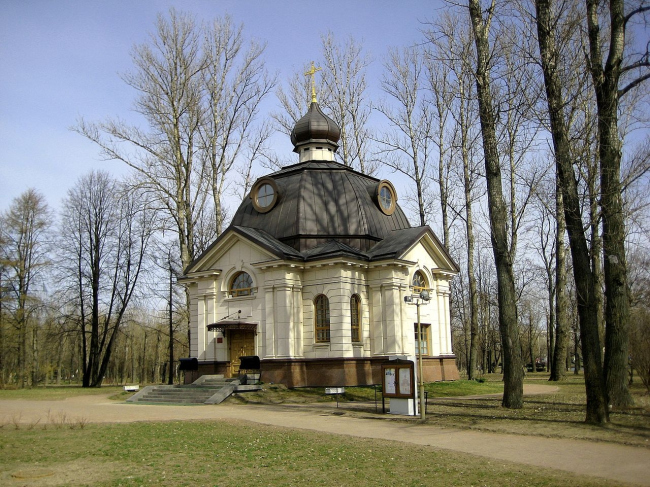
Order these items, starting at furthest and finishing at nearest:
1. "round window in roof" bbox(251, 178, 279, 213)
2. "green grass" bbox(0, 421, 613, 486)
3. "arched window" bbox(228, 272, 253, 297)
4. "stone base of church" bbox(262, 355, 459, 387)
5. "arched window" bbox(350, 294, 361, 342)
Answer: "round window in roof" bbox(251, 178, 279, 213)
"arched window" bbox(228, 272, 253, 297)
"arched window" bbox(350, 294, 361, 342)
"stone base of church" bbox(262, 355, 459, 387)
"green grass" bbox(0, 421, 613, 486)

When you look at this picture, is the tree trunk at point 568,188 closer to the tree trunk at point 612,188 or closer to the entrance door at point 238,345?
the tree trunk at point 612,188

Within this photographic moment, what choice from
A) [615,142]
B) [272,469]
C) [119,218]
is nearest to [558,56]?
[615,142]

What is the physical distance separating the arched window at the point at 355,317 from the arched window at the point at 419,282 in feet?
9.67

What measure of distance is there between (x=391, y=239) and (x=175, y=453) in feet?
57.1

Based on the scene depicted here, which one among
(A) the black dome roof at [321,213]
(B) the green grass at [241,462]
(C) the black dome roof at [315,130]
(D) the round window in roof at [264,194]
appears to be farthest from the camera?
(C) the black dome roof at [315,130]

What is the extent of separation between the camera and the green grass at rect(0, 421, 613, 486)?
337 inches

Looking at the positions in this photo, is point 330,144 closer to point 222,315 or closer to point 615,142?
point 222,315

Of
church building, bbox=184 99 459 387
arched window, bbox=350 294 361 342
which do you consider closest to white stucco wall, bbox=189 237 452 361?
church building, bbox=184 99 459 387

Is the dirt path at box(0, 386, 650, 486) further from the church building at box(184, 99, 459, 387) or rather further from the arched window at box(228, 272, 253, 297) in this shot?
the arched window at box(228, 272, 253, 297)

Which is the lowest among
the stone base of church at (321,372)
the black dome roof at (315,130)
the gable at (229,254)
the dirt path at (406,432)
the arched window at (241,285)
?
the dirt path at (406,432)

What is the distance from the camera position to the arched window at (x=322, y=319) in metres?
24.6

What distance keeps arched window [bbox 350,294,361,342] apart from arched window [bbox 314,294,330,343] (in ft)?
3.43

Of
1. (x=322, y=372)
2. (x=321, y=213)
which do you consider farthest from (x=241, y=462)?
(x=321, y=213)

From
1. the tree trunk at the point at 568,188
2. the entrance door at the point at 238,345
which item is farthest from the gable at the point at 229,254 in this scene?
the tree trunk at the point at 568,188
